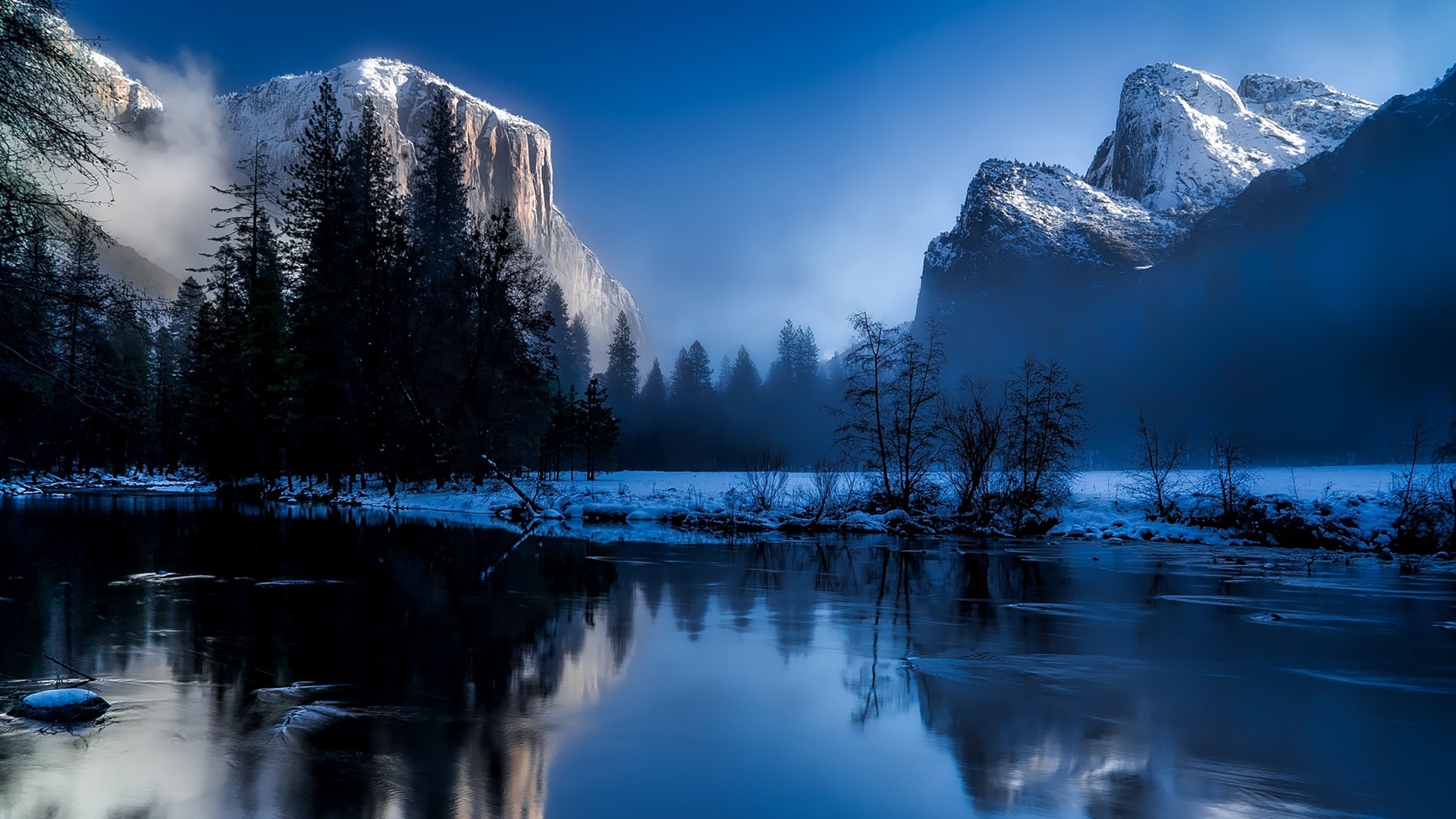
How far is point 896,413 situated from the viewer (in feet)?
96.9

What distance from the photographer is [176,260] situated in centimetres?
19088

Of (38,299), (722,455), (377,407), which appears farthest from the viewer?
(722,455)

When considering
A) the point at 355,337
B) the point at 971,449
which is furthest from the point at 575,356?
the point at 971,449

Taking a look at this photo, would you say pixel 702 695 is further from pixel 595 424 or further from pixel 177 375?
pixel 177 375

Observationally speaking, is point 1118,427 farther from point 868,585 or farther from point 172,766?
point 172,766

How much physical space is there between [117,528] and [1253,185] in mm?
209874

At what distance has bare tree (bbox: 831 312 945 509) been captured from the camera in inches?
1144

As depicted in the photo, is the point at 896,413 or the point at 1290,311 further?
the point at 1290,311

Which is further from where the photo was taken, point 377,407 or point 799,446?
point 799,446

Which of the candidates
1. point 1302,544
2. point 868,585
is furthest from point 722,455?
point 868,585

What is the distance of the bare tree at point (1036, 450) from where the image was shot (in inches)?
1109

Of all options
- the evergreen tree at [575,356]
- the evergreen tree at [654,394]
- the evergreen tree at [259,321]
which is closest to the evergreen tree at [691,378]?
the evergreen tree at [654,394]

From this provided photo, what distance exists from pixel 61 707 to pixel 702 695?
455cm

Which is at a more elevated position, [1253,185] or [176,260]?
[1253,185]
